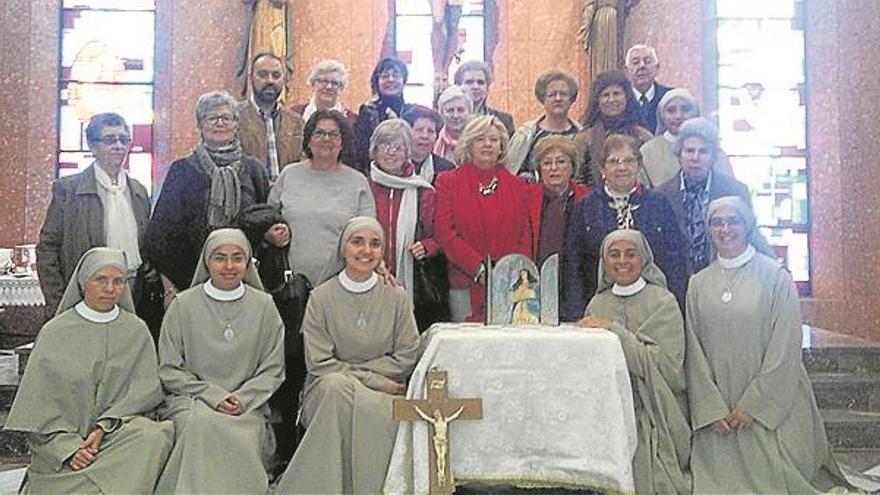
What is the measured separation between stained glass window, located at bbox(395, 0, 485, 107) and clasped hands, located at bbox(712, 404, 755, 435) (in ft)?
20.4

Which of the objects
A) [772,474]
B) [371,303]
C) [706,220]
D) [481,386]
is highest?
[706,220]

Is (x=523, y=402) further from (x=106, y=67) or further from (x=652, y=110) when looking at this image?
(x=106, y=67)

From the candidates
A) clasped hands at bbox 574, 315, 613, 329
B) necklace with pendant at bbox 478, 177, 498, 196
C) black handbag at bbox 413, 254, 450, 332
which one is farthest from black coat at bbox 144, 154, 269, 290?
clasped hands at bbox 574, 315, 613, 329

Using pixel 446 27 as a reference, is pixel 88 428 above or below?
below

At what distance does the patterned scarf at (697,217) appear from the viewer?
575 cm

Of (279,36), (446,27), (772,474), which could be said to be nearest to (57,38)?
(279,36)

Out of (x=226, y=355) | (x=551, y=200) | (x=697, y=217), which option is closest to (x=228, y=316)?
(x=226, y=355)

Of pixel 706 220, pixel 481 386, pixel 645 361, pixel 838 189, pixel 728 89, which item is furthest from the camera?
pixel 728 89

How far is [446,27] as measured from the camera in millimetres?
10023

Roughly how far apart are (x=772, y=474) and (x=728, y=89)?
20.9 ft

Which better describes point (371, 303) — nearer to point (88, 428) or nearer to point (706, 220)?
point (88, 428)

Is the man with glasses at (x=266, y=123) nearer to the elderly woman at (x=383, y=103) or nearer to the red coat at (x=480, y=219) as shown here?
the elderly woman at (x=383, y=103)

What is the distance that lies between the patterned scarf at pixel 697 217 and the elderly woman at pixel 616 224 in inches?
8.8

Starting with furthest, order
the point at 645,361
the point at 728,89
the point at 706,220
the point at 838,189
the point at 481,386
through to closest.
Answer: the point at 728,89 < the point at 838,189 < the point at 706,220 < the point at 645,361 < the point at 481,386
